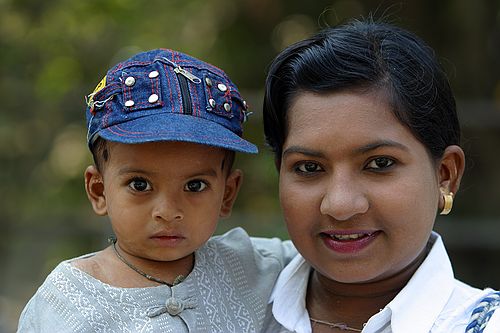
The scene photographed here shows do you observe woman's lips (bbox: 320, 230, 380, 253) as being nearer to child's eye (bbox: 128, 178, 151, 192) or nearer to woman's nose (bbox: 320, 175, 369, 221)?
woman's nose (bbox: 320, 175, 369, 221)

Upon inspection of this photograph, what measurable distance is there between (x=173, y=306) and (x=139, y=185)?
0.37m

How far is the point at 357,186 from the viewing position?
2348mm

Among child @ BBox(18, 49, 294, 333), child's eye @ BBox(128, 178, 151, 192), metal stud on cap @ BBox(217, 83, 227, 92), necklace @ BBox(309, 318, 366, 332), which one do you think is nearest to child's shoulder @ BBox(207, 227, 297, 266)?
child @ BBox(18, 49, 294, 333)

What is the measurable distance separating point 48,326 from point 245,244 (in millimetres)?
800

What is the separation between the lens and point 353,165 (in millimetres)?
2354

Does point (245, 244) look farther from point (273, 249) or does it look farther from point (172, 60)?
point (172, 60)

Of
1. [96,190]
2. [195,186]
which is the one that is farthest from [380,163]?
[96,190]

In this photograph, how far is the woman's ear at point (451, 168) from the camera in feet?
8.38

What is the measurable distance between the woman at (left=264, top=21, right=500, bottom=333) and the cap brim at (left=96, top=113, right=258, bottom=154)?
24 centimetres

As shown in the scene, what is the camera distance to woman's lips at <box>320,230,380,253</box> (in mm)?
2383

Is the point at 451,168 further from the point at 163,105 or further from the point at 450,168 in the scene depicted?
the point at 163,105

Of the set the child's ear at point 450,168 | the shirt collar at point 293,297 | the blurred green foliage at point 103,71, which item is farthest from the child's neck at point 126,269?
the blurred green foliage at point 103,71

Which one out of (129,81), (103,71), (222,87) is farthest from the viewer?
(103,71)

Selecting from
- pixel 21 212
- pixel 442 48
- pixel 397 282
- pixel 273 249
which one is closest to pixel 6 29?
pixel 21 212
